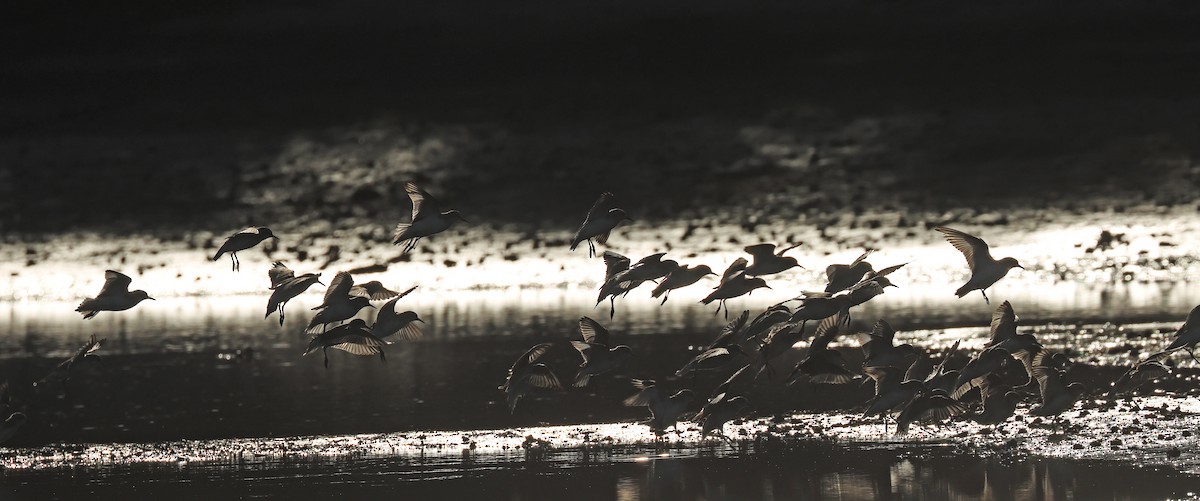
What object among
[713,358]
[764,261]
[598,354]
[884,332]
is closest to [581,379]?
[598,354]

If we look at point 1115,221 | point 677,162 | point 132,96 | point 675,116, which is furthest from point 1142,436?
point 132,96

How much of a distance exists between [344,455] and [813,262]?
12.6 m

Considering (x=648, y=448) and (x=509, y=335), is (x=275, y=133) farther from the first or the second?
(x=648, y=448)

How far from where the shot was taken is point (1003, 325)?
13.5 meters

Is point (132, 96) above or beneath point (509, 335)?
above

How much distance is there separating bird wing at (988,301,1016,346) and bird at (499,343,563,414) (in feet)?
11.6

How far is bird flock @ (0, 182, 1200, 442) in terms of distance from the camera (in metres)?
13.3

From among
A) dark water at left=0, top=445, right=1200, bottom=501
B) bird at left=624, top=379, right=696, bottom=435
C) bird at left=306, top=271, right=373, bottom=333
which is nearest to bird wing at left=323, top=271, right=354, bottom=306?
bird at left=306, top=271, right=373, bottom=333

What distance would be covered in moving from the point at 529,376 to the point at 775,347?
2.15m

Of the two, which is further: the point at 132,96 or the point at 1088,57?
the point at 132,96

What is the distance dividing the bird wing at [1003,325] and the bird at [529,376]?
3.53 m

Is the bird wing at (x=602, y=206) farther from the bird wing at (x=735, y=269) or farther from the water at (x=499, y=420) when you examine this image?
the water at (x=499, y=420)

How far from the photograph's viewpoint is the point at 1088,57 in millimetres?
38844

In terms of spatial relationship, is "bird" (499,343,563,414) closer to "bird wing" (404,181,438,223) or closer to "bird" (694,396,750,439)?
"bird" (694,396,750,439)
